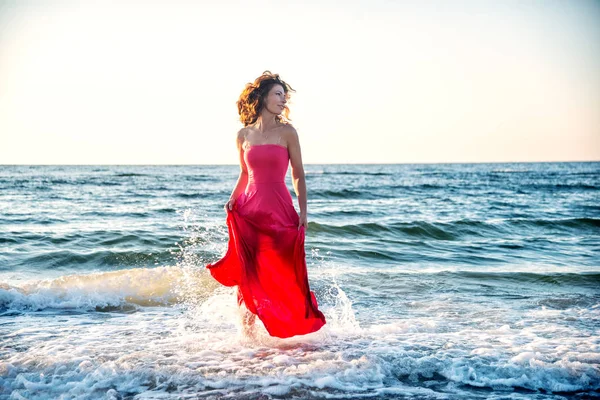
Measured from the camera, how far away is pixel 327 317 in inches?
234

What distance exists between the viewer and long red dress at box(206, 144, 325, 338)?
461 cm

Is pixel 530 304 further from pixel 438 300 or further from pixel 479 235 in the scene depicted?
pixel 479 235

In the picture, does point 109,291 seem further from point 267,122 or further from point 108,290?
point 267,122

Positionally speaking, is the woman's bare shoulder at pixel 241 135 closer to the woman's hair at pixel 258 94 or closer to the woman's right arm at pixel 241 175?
the woman's right arm at pixel 241 175

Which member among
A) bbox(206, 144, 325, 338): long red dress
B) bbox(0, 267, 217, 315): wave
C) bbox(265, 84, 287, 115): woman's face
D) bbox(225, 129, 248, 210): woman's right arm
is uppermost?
bbox(265, 84, 287, 115): woman's face

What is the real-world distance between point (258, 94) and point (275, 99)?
6.7 inches

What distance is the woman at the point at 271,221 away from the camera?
4.59 metres

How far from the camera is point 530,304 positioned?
6789 mm

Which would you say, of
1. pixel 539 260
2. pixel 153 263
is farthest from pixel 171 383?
pixel 539 260

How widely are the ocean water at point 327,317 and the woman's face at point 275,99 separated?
205 cm

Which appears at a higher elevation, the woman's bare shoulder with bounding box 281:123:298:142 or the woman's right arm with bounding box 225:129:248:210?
the woman's bare shoulder with bounding box 281:123:298:142

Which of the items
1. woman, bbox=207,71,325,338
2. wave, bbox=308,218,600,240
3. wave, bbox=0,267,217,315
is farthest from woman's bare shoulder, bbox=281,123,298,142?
wave, bbox=308,218,600,240

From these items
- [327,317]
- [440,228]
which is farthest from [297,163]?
[440,228]

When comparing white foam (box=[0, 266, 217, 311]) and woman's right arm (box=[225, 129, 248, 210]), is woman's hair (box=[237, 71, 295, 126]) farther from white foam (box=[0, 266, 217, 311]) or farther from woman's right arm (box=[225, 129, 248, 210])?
white foam (box=[0, 266, 217, 311])
